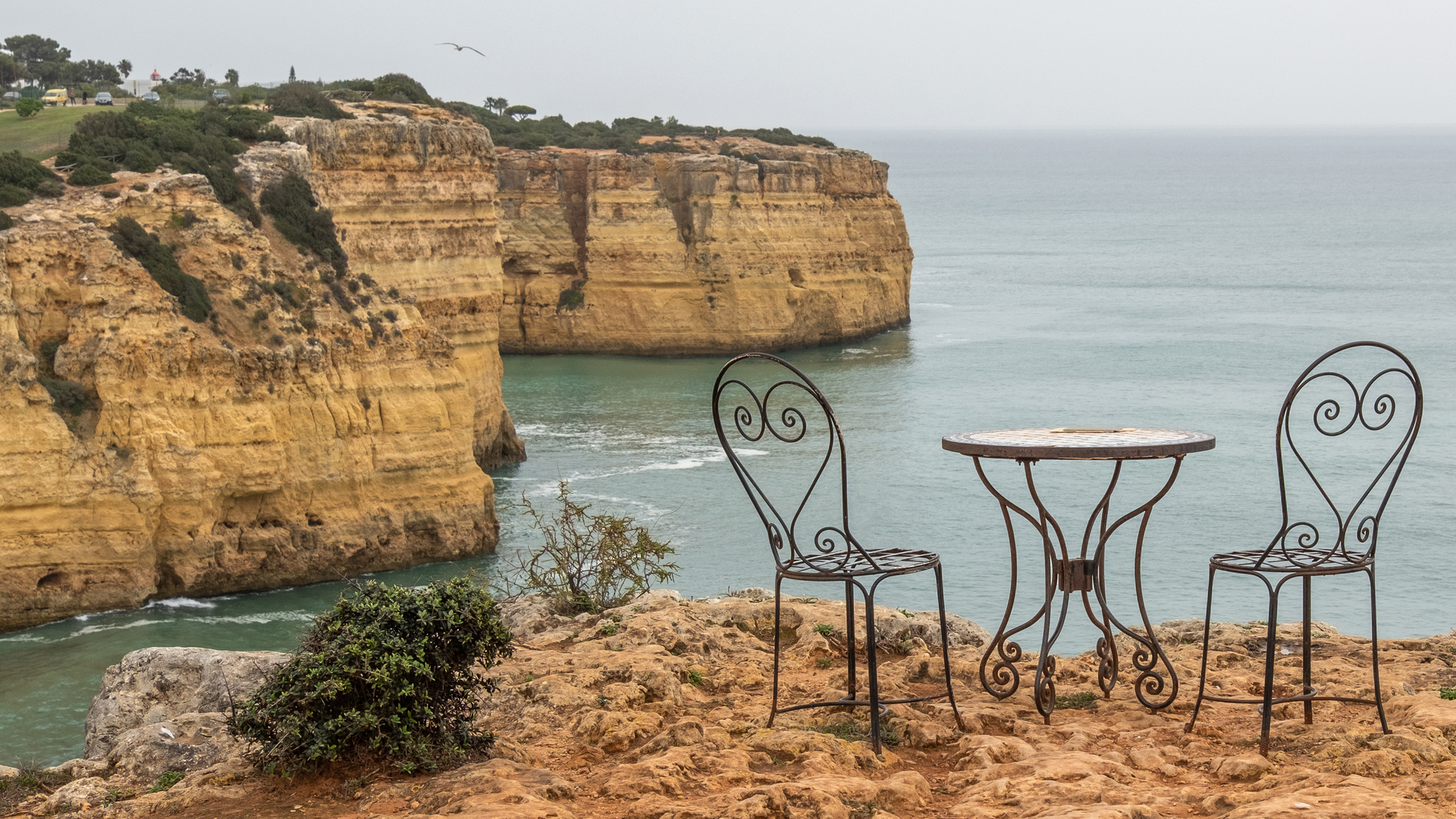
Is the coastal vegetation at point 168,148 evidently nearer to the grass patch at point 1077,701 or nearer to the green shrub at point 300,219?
the green shrub at point 300,219

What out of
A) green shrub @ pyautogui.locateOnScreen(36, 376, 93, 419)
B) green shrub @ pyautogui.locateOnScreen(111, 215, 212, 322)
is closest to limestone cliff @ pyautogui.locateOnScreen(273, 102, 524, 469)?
green shrub @ pyautogui.locateOnScreen(111, 215, 212, 322)

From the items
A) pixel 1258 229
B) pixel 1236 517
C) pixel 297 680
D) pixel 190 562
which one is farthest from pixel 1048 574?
pixel 1258 229

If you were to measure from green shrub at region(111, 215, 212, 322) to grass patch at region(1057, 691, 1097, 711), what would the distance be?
63.0 ft

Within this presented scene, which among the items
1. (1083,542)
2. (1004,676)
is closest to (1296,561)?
(1083,542)

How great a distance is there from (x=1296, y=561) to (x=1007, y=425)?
36.6 meters

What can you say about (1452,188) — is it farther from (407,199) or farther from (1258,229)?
(407,199)

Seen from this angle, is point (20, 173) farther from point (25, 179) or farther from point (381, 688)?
point (381, 688)

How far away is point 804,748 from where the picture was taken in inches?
281

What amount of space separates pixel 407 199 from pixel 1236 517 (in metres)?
21.0

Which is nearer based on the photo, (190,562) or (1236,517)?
(190,562)

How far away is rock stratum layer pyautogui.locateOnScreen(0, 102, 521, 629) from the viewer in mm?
21984

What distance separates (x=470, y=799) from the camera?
6312 millimetres

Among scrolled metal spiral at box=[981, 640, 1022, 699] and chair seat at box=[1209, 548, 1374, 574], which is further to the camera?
scrolled metal spiral at box=[981, 640, 1022, 699]

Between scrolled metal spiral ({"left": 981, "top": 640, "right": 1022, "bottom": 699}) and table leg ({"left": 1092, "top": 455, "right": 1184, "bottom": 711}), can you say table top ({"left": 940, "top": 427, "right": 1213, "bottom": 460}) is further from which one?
scrolled metal spiral ({"left": 981, "top": 640, "right": 1022, "bottom": 699})
